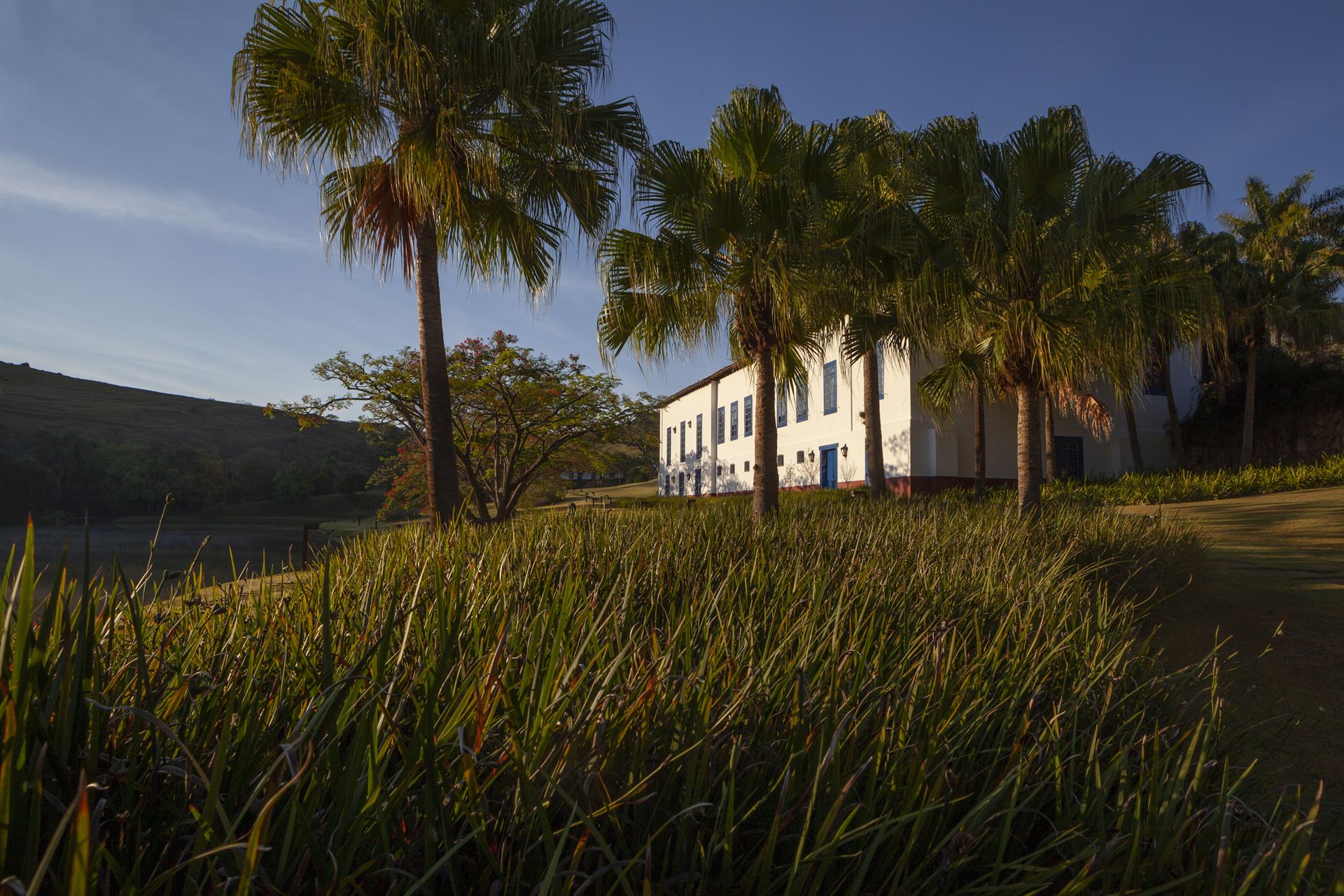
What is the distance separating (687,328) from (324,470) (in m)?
37.3

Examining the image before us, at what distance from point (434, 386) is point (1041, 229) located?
8.77 meters

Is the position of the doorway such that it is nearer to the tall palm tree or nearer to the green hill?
the tall palm tree

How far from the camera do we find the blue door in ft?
82.5

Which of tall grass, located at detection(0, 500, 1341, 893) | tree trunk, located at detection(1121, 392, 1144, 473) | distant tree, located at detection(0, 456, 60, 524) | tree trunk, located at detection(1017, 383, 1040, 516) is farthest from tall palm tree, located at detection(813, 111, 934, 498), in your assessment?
distant tree, located at detection(0, 456, 60, 524)

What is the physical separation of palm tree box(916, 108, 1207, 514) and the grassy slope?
43.4 m

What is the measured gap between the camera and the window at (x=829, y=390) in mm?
24909

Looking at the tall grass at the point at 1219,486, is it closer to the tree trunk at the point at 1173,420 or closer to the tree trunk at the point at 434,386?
the tree trunk at the point at 1173,420

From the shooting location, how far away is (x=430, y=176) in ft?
28.1

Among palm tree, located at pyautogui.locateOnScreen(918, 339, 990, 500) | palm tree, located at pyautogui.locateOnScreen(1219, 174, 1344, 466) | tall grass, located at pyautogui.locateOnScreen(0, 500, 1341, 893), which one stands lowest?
tall grass, located at pyautogui.locateOnScreen(0, 500, 1341, 893)

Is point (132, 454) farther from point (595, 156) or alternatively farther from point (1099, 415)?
point (1099, 415)

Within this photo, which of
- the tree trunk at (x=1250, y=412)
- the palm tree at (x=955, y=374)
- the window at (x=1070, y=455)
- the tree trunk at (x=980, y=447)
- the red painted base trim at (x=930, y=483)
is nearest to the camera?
the palm tree at (x=955, y=374)

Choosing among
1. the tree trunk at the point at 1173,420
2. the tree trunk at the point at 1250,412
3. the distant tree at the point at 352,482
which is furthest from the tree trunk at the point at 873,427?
the distant tree at the point at 352,482

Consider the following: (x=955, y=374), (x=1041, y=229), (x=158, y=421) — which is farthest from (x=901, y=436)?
(x=158, y=421)

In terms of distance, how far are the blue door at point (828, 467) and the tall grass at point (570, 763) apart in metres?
22.5
